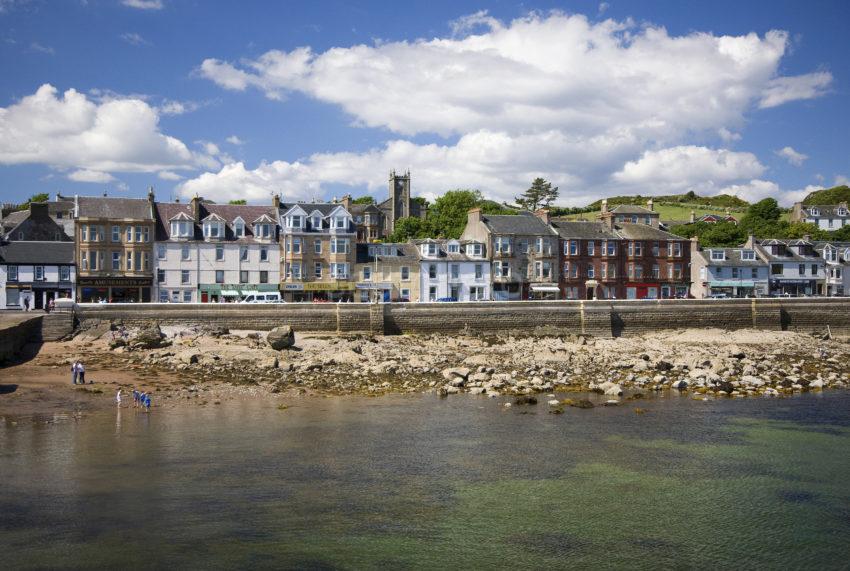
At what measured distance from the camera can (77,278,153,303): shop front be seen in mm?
67688

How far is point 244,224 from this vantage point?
240ft

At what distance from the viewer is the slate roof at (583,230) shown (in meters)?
80.5

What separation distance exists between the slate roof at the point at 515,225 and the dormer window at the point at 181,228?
3135 cm

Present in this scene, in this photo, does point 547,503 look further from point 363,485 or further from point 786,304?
point 786,304

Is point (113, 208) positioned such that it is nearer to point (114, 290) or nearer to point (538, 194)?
point (114, 290)

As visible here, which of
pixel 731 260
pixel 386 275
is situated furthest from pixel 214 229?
pixel 731 260

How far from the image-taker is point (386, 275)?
74.0 meters

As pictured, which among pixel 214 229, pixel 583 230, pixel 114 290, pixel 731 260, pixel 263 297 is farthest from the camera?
pixel 731 260

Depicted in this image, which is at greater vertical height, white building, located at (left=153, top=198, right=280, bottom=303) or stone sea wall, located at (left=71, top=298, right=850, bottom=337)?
white building, located at (left=153, top=198, right=280, bottom=303)

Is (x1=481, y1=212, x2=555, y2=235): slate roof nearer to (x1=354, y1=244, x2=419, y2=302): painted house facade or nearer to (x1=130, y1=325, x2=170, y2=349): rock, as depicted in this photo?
(x1=354, y1=244, x2=419, y2=302): painted house facade

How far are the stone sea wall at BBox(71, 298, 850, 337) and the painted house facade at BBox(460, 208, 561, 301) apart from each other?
46.5ft

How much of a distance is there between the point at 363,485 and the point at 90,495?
8.53 m

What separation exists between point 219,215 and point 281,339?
28825 mm

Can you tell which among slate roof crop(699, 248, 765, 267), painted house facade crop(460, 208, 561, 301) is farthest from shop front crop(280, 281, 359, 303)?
slate roof crop(699, 248, 765, 267)
